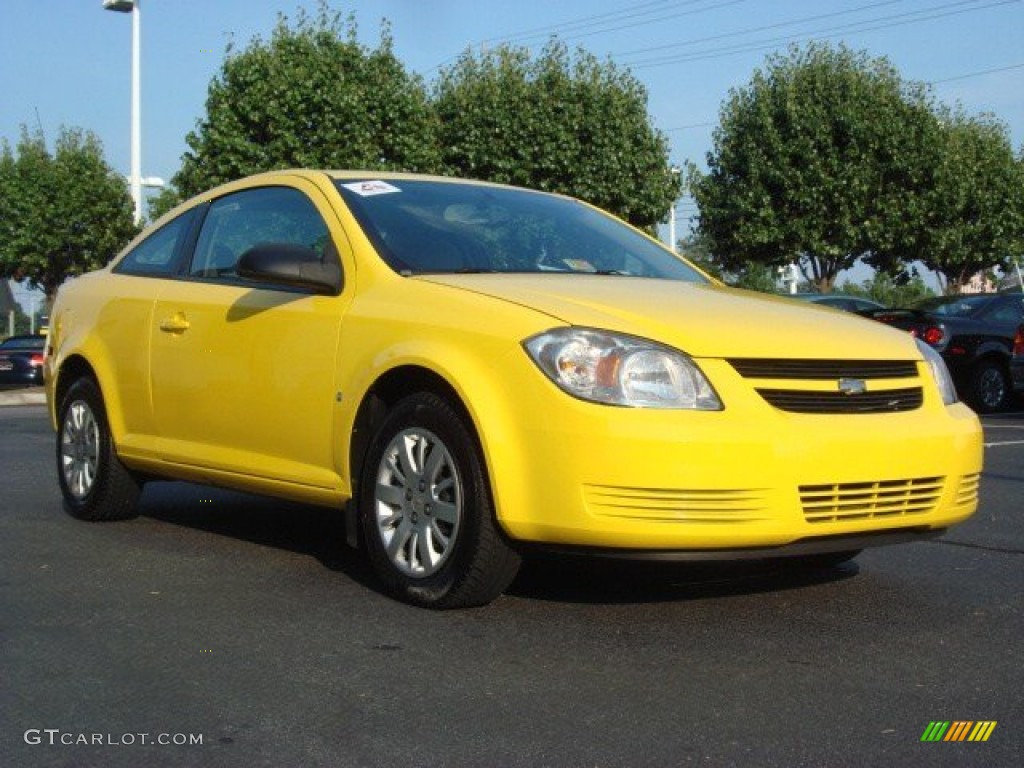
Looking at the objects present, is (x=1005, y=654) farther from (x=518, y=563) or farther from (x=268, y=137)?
(x=268, y=137)

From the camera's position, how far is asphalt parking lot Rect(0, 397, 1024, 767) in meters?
3.38

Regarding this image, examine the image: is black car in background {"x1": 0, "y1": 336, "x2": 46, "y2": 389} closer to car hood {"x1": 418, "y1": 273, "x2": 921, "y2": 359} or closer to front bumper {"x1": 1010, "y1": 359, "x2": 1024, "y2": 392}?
front bumper {"x1": 1010, "y1": 359, "x2": 1024, "y2": 392}

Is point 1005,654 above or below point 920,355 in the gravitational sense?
below

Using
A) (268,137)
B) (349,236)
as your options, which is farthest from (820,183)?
(349,236)

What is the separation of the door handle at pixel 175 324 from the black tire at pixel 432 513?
1.45 m

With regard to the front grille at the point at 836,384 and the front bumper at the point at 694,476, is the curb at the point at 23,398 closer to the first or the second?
the front bumper at the point at 694,476

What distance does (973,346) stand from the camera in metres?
17.4

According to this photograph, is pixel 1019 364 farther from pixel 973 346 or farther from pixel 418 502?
pixel 418 502

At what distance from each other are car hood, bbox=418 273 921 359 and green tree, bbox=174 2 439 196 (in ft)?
90.5

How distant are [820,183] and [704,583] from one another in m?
32.6

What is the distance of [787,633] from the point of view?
4.53 meters

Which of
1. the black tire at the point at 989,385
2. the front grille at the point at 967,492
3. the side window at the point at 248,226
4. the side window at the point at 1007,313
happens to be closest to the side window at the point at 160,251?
the side window at the point at 248,226

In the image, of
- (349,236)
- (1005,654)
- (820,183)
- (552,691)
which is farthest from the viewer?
(820,183)

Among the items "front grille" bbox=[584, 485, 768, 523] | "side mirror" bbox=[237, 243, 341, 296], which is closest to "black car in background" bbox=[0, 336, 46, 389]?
"side mirror" bbox=[237, 243, 341, 296]
